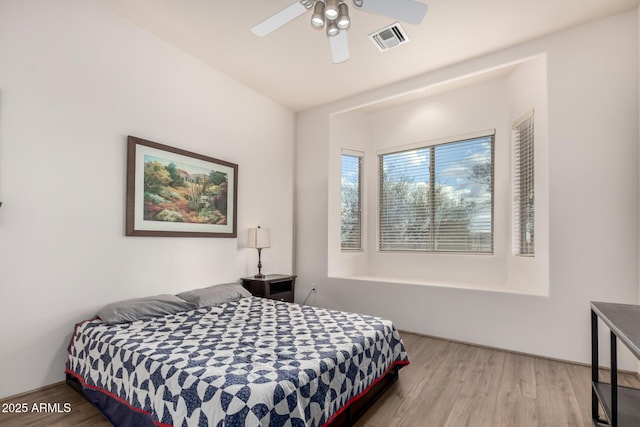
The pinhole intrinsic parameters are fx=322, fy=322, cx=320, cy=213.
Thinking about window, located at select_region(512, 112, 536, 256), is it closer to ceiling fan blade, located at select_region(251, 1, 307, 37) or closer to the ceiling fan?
the ceiling fan

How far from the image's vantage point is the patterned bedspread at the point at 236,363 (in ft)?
4.70

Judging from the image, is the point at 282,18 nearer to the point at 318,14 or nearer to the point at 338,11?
the point at 318,14

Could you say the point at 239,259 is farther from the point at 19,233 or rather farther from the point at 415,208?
the point at 415,208

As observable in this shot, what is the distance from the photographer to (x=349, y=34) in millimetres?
3012

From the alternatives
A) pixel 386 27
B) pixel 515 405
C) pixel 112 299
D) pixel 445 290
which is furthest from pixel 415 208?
pixel 112 299

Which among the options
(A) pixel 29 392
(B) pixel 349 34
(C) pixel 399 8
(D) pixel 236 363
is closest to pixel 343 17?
(C) pixel 399 8

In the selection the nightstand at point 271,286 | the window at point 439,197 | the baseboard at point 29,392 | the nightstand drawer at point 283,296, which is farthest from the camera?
the window at point 439,197

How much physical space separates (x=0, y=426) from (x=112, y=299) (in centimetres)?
97

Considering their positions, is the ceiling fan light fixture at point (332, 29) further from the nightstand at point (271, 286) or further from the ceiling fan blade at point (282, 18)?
the nightstand at point (271, 286)

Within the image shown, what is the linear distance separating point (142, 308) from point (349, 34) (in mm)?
2981

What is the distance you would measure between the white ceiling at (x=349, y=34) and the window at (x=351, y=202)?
1.22m

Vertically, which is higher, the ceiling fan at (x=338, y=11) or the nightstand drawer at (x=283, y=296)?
the ceiling fan at (x=338, y=11)

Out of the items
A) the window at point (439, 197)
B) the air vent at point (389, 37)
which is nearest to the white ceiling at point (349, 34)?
the air vent at point (389, 37)

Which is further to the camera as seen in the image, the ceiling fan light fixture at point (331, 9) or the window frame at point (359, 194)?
the window frame at point (359, 194)
